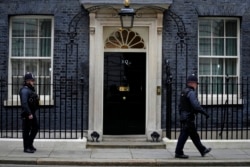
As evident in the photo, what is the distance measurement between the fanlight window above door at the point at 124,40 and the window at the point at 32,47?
167 cm

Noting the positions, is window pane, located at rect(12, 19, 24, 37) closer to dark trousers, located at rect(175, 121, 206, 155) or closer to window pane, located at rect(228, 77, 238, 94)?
dark trousers, located at rect(175, 121, 206, 155)

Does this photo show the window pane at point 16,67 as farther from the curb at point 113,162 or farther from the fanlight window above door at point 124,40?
the curb at point 113,162

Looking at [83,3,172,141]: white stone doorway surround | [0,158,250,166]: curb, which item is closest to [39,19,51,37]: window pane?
[83,3,172,141]: white stone doorway surround

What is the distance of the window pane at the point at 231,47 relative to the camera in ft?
48.0

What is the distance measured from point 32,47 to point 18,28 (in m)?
0.66

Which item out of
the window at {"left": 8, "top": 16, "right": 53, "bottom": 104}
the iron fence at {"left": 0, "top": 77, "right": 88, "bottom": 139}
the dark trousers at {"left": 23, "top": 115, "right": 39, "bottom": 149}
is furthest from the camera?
the window at {"left": 8, "top": 16, "right": 53, "bottom": 104}

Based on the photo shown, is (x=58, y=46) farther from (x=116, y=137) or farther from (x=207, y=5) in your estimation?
(x=207, y=5)

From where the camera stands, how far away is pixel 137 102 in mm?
14195

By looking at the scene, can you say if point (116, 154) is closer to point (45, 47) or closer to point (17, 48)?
point (45, 47)

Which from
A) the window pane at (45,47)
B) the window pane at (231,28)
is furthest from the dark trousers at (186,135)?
the window pane at (45,47)

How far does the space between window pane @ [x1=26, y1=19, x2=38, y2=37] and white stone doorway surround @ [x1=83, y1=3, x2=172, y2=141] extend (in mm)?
1636

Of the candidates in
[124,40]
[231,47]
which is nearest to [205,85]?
[231,47]

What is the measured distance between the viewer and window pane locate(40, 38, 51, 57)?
14.3m

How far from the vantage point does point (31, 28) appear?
14.3m
